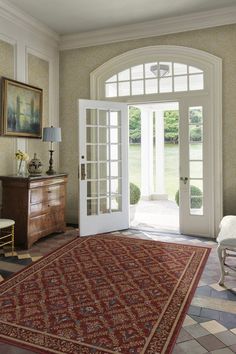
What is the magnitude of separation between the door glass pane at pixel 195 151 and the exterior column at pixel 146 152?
407cm

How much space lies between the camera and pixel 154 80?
5117 millimetres

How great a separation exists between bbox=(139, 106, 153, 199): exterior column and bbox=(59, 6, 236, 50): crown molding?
3.69 metres

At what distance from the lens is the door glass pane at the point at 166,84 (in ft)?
16.5

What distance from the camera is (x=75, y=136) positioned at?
5.68 metres

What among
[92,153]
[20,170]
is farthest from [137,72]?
Result: [20,170]

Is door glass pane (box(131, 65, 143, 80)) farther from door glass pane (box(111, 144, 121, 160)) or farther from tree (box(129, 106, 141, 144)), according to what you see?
tree (box(129, 106, 141, 144))

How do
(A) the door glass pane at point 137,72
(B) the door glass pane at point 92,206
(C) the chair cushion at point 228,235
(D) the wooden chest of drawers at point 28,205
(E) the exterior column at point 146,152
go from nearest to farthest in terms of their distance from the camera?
(C) the chair cushion at point 228,235 < (D) the wooden chest of drawers at point 28,205 < (B) the door glass pane at point 92,206 < (A) the door glass pane at point 137,72 < (E) the exterior column at point 146,152

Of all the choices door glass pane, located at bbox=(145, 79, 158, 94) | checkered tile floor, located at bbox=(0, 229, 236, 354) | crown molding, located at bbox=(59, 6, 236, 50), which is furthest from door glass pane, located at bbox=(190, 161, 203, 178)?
crown molding, located at bbox=(59, 6, 236, 50)

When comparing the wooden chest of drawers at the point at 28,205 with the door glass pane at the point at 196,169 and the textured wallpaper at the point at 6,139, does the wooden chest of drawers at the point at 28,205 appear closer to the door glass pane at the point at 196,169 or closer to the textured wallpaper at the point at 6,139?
the textured wallpaper at the point at 6,139

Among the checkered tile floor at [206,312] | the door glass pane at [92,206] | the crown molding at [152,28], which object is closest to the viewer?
the checkered tile floor at [206,312]

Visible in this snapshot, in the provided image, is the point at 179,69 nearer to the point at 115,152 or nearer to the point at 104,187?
the point at 115,152

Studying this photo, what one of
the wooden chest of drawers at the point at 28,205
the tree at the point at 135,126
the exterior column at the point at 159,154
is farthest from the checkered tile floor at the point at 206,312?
the tree at the point at 135,126

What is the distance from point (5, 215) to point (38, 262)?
3.40 ft

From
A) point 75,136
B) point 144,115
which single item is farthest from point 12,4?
point 144,115
